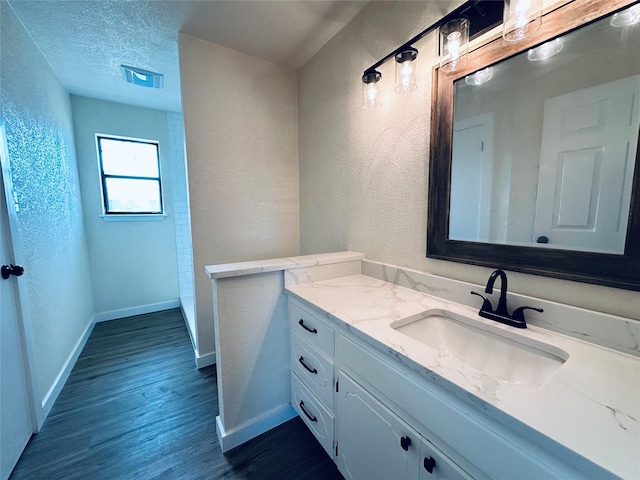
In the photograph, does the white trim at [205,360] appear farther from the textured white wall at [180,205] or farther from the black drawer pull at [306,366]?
the textured white wall at [180,205]

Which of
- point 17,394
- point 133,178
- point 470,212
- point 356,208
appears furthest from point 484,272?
point 133,178

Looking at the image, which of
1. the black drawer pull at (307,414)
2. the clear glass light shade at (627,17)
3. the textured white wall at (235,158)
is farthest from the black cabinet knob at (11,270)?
the clear glass light shade at (627,17)

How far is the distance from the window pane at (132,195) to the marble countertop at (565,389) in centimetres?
320

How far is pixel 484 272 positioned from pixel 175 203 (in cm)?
348

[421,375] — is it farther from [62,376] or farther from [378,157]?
[62,376]

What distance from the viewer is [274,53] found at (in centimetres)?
200

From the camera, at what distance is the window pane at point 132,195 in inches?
118

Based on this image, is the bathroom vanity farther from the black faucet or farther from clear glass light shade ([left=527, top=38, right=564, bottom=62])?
clear glass light shade ([left=527, top=38, right=564, bottom=62])

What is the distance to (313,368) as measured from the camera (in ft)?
4.10

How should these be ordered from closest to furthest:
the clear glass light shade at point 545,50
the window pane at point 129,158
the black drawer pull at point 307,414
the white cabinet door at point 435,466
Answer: the white cabinet door at point 435,466 → the clear glass light shade at point 545,50 → the black drawer pull at point 307,414 → the window pane at point 129,158

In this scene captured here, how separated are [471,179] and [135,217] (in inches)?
139

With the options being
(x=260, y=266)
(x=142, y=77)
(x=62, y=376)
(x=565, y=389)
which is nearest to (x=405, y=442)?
(x=565, y=389)

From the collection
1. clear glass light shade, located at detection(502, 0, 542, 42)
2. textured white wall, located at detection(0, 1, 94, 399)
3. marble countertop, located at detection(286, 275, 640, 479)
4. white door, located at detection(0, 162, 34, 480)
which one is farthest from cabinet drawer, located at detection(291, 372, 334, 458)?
clear glass light shade, located at detection(502, 0, 542, 42)

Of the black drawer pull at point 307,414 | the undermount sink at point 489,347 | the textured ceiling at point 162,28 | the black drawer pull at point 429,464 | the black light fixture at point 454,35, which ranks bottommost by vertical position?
the black drawer pull at point 307,414
